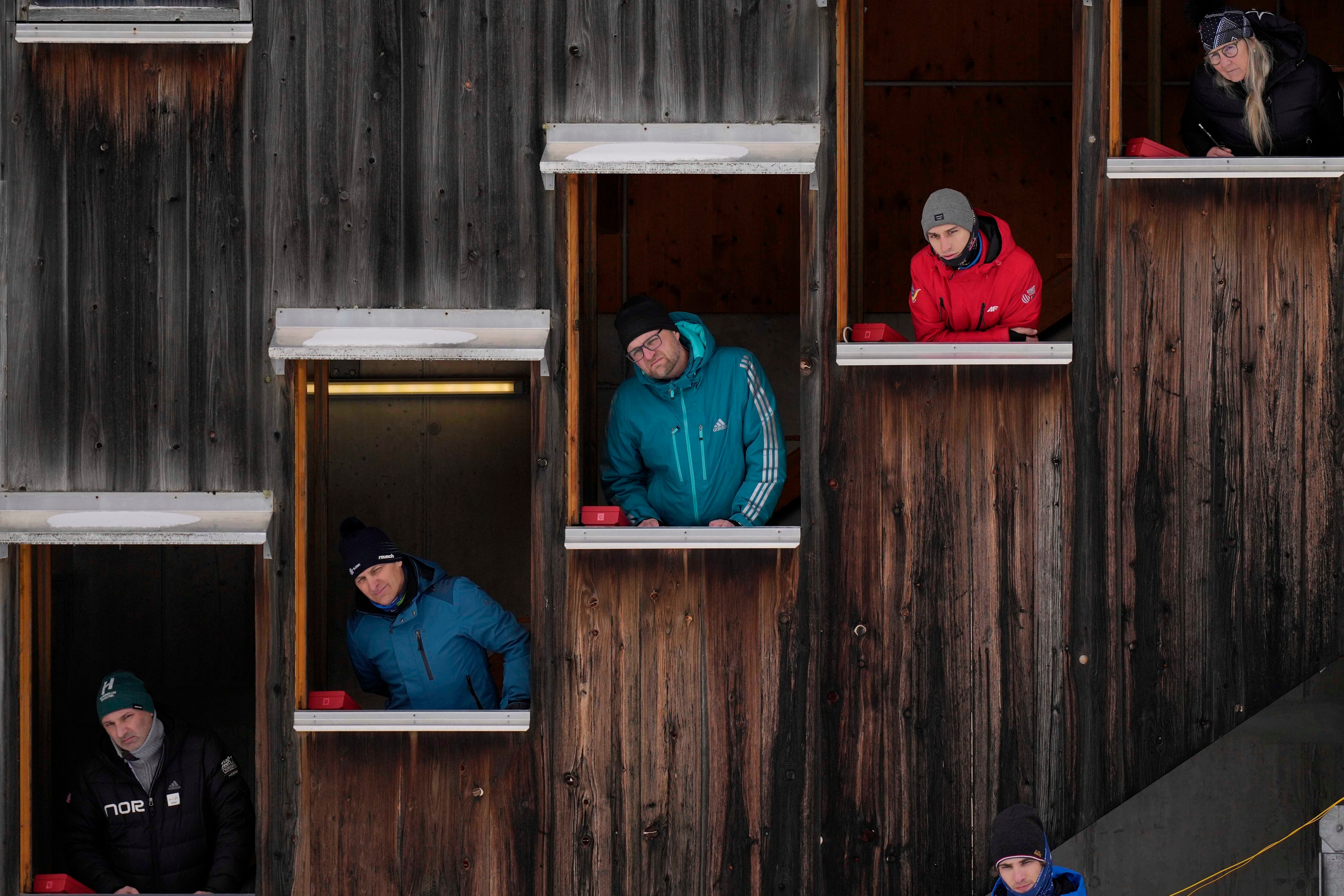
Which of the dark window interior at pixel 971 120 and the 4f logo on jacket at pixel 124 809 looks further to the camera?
the dark window interior at pixel 971 120

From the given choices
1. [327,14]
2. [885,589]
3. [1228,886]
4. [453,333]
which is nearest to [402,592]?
[453,333]

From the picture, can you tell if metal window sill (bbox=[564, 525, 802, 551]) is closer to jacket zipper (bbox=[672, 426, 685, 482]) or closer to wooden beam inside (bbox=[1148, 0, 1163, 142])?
jacket zipper (bbox=[672, 426, 685, 482])

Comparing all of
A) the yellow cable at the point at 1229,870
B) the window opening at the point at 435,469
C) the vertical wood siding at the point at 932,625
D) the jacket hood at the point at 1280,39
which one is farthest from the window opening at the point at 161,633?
the jacket hood at the point at 1280,39

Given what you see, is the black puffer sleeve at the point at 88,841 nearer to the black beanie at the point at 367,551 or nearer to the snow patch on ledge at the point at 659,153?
the black beanie at the point at 367,551

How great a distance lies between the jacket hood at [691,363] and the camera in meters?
4.86

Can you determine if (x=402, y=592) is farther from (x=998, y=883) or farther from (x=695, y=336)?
(x=998, y=883)

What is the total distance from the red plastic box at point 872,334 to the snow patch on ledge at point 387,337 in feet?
4.18

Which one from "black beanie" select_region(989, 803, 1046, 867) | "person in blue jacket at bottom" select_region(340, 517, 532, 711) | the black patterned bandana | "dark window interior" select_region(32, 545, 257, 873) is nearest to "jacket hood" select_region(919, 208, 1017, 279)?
the black patterned bandana

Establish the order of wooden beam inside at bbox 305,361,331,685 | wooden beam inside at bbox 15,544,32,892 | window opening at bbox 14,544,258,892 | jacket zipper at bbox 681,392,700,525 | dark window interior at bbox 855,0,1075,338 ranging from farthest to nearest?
dark window interior at bbox 855,0,1075,338
window opening at bbox 14,544,258,892
wooden beam inside at bbox 305,361,331,685
wooden beam inside at bbox 15,544,32,892
jacket zipper at bbox 681,392,700,525

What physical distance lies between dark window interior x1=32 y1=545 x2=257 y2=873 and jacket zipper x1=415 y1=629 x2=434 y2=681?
7.54 feet

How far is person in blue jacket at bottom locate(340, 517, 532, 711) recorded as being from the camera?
493 cm

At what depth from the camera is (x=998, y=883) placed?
14.3 ft

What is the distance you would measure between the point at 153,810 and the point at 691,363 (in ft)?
8.09

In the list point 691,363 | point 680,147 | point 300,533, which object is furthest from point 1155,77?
point 300,533
